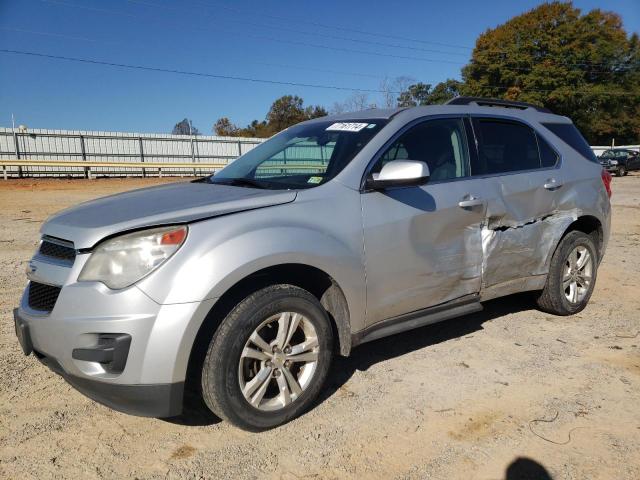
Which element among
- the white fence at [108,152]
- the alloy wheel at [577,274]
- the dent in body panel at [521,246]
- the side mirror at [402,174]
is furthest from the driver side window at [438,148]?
the white fence at [108,152]

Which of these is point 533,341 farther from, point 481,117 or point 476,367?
point 481,117

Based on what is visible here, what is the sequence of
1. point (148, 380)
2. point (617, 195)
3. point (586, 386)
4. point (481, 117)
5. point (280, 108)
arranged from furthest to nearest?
point (280, 108) < point (617, 195) < point (481, 117) < point (586, 386) < point (148, 380)

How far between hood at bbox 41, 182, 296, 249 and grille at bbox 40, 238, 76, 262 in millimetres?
56

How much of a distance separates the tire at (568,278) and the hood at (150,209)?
2679mm

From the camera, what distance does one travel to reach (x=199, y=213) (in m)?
2.56

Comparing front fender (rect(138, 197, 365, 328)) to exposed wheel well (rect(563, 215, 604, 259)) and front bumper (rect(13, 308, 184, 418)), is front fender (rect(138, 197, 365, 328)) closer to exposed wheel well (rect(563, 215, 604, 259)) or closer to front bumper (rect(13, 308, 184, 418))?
front bumper (rect(13, 308, 184, 418))

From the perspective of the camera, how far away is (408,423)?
280 cm

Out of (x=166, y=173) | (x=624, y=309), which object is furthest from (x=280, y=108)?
(x=624, y=309)

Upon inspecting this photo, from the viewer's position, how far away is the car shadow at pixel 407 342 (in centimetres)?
345

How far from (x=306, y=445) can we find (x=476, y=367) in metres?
1.49

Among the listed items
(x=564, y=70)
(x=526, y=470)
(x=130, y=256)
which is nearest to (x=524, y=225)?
(x=526, y=470)

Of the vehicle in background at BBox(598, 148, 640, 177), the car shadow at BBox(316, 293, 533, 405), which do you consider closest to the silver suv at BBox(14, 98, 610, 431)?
the car shadow at BBox(316, 293, 533, 405)

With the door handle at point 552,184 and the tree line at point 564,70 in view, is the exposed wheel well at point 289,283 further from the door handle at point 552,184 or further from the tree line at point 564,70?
the tree line at point 564,70

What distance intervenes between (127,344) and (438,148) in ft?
8.06
